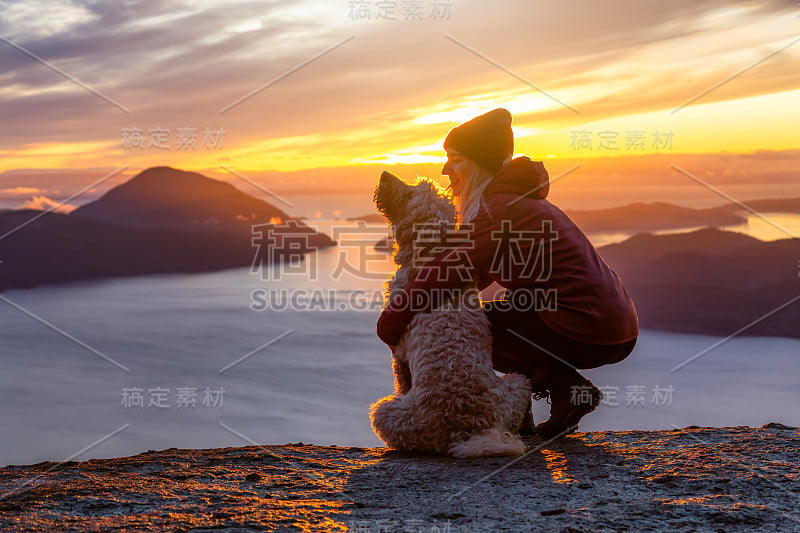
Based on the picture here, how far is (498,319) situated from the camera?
16.2 ft

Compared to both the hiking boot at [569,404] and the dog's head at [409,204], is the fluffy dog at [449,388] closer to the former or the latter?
the dog's head at [409,204]

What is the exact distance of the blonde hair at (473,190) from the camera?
5.04m

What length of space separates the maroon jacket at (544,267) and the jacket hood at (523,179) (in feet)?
0.06

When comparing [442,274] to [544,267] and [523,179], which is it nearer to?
[544,267]

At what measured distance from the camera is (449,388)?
4.41 metres

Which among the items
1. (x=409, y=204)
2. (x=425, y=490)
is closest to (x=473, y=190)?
(x=409, y=204)

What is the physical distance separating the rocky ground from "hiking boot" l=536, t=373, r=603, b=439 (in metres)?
0.13

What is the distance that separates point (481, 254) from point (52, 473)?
364cm

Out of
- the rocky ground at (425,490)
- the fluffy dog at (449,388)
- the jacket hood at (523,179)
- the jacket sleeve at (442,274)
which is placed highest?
the jacket hood at (523,179)

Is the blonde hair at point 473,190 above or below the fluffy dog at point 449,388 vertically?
above

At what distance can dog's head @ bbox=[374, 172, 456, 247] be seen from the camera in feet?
16.0

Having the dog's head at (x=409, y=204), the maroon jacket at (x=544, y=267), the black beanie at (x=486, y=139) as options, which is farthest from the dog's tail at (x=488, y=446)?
the black beanie at (x=486, y=139)

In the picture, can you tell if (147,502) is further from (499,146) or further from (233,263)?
(233,263)

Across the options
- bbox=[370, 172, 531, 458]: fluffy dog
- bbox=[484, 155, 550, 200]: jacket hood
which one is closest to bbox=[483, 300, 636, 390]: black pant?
bbox=[370, 172, 531, 458]: fluffy dog
